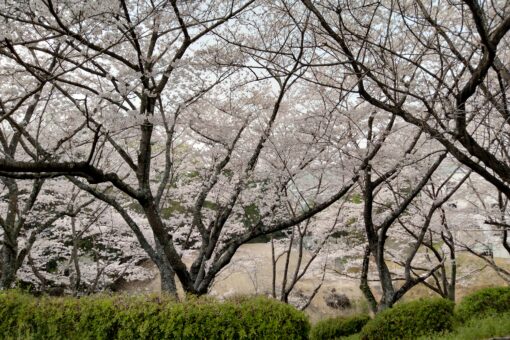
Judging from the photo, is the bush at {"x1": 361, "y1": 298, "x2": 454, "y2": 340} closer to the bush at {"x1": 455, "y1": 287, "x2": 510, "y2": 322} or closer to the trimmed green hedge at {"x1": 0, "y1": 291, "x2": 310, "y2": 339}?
the bush at {"x1": 455, "y1": 287, "x2": 510, "y2": 322}

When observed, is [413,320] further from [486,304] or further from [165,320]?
[165,320]

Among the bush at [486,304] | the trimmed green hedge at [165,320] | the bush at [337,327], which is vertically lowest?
the bush at [337,327]

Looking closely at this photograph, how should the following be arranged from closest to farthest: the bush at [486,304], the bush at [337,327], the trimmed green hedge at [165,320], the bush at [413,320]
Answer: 1. the trimmed green hedge at [165,320]
2. the bush at [413,320]
3. the bush at [486,304]
4. the bush at [337,327]

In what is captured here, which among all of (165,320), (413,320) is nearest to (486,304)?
(413,320)

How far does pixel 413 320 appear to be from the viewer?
6469 mm

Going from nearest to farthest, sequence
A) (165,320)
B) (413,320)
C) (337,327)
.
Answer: (165,320) → (413,320) → (337,327)

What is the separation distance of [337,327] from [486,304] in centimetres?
327

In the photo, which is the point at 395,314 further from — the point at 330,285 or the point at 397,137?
the point at 330,285

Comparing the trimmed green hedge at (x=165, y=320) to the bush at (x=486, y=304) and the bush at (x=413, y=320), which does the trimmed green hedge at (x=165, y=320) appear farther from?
the bush at (x=486, y=304)

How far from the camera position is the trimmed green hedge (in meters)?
4.95

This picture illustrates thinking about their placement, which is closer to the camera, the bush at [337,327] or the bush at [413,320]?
the bush at [413,320]

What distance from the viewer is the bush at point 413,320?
6.45 m

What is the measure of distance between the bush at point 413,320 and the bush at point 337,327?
2635 mm

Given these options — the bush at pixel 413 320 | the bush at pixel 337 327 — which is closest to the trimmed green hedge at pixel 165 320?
the bush at pixel 413 320
